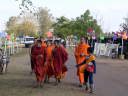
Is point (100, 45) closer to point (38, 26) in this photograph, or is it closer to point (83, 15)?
point (83, 15)

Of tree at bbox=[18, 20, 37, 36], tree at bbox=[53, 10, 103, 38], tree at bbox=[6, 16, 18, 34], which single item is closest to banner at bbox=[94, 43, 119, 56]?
tree at bbox=[53, 10, 103, 38]

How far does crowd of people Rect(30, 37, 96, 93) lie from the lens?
599 inches

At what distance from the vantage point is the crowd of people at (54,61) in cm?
1522

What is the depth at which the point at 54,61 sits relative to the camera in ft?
55.1

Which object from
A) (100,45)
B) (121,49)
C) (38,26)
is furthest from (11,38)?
(38,26)

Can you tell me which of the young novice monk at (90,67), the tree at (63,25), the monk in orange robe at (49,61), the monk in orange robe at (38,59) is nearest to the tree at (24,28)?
the tree at (63,25)

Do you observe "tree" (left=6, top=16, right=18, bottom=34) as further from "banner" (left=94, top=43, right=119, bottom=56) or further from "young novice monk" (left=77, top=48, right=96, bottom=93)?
"young novice monk" (left=77, top=48, right=96, bottom=93)

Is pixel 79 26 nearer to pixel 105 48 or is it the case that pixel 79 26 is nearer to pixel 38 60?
pixel 105 48

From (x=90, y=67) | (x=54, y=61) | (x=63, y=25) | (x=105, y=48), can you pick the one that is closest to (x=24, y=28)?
(x=63, y=25)

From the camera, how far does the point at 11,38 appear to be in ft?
173

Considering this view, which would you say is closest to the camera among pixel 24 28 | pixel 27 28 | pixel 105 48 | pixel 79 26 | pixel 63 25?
pixel 105 48

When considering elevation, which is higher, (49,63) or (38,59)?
(38,59)

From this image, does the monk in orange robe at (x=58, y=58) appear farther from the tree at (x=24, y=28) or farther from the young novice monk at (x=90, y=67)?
the tree at (x=24, y=28)

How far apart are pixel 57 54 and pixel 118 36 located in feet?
93.4
